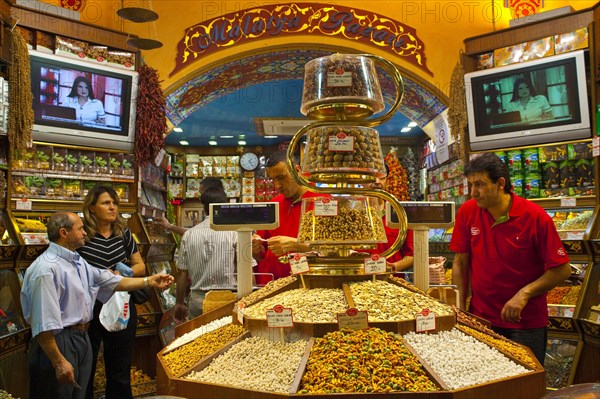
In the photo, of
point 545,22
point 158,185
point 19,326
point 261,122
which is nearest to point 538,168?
point 545,22

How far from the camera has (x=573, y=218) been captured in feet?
16.2

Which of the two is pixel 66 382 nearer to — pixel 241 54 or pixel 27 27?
pixel 27 27

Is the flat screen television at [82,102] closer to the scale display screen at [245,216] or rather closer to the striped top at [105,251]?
the striped top at [105,251]

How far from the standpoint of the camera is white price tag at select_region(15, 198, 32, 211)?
4832 millimetres

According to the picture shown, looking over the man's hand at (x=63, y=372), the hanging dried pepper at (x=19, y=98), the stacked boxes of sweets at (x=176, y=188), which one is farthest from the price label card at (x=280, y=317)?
the stacked boxes of sweets at (x=176, y=188)

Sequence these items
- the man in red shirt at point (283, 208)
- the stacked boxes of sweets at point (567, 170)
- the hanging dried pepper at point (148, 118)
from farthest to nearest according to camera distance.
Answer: the hanging dried pepper at point (148, 118)
the stacked boxes of sweets at point (567, 170)
the man in red shirt at point (283, 208)

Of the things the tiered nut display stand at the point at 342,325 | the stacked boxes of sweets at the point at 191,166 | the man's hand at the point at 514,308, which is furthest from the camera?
the stacked boxes of sweets at the point at 191,166

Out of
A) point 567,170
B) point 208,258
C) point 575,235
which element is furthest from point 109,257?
point 567,170

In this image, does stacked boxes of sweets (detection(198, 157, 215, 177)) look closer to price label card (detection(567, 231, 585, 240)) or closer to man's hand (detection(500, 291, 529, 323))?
price label card (detection(567, 231, 585, 240))

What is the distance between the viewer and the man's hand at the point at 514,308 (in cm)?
287

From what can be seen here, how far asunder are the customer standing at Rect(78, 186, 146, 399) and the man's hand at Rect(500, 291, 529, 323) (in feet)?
8.41

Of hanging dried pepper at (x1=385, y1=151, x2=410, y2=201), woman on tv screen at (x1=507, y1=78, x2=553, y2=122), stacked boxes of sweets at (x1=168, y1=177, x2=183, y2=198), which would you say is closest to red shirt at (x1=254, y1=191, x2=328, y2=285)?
woman on tv screen at (x1=507, y1=78, x2=553, y2=122)

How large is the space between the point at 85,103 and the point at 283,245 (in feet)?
10.5

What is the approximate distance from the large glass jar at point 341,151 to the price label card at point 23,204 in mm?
3200
